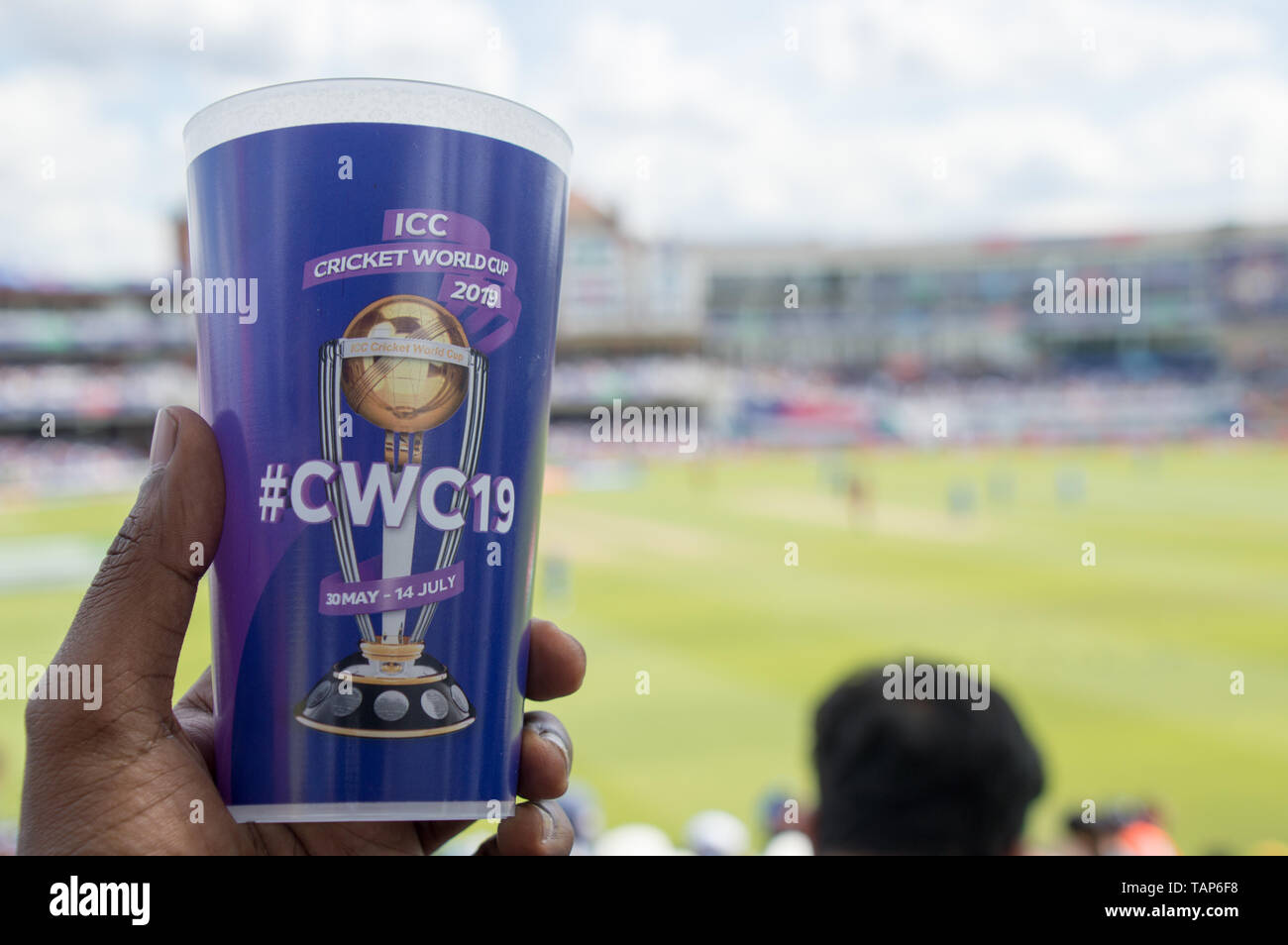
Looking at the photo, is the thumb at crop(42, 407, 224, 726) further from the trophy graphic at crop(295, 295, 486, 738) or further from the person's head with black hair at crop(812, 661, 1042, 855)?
the person's head with black hair at crop(812, 661, 1042, 855)

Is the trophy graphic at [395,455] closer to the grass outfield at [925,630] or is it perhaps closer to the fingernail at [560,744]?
the fingernail at [560,744]

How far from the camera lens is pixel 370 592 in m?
1.01

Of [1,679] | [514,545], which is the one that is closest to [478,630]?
[514,545]

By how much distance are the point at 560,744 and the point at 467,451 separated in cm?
46

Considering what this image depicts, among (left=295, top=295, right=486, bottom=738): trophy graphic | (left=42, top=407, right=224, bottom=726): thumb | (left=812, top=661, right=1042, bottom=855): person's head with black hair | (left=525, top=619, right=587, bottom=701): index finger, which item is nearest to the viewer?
(left=295, top=295, right=486, bottom=738): trophy graphic

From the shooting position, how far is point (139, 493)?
1.11m

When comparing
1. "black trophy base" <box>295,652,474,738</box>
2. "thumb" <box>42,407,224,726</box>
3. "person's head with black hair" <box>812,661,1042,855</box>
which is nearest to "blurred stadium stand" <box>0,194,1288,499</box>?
"person's head with black hair" <box>812,661,1042,855</box>

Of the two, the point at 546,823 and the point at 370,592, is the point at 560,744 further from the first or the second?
the point at 370,592

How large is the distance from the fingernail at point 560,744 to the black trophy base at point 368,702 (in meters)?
0.29

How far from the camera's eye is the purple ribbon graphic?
1.01m

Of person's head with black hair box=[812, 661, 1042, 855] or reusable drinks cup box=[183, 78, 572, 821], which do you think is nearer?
reusable drinks cup box=[183, 78, 572, 821]

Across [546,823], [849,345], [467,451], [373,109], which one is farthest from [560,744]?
[849,345]
